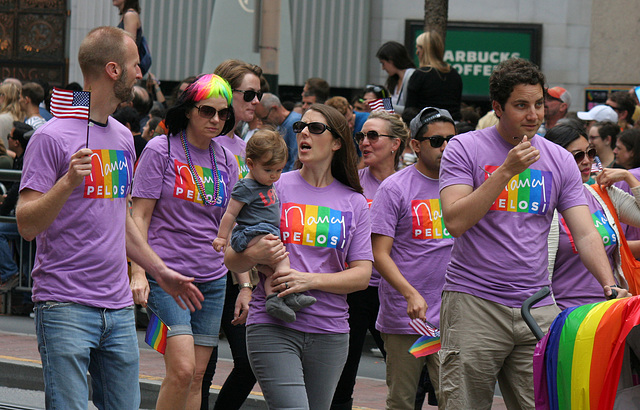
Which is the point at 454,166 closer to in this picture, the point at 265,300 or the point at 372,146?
the point at 265,300

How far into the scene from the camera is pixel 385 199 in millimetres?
5879

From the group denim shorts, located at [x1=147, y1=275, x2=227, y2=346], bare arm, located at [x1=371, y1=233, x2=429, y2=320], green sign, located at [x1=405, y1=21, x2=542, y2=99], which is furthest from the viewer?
green sign, located at [x1=405, y1=21, x2=542, y2=99]

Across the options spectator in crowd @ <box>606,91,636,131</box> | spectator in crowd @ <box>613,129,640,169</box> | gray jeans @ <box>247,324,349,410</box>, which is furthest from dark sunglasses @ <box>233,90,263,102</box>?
spectator in crowd @ <box>606,91,636,131</box>

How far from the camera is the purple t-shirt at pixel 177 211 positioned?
5.46m

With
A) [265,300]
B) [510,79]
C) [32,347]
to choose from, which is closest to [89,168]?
[265,300]

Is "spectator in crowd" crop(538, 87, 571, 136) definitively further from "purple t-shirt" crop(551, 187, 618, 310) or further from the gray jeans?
the gray jeans

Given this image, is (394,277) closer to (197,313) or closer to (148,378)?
(197,313)

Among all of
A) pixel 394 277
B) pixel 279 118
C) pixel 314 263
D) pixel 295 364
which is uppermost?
pixel 279 118

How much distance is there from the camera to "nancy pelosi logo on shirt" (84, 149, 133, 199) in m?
4.40

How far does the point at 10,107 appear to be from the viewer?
1239 centimetres

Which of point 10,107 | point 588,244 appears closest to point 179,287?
point 588,244

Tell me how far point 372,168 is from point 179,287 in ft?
7.37

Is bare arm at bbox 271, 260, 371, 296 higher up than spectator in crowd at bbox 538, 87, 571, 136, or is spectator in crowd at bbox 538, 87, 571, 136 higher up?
Answer: spectator in crowd at bbox 538, 87, 571, 136

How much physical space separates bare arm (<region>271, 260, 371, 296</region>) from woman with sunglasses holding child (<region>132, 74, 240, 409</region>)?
895mm
